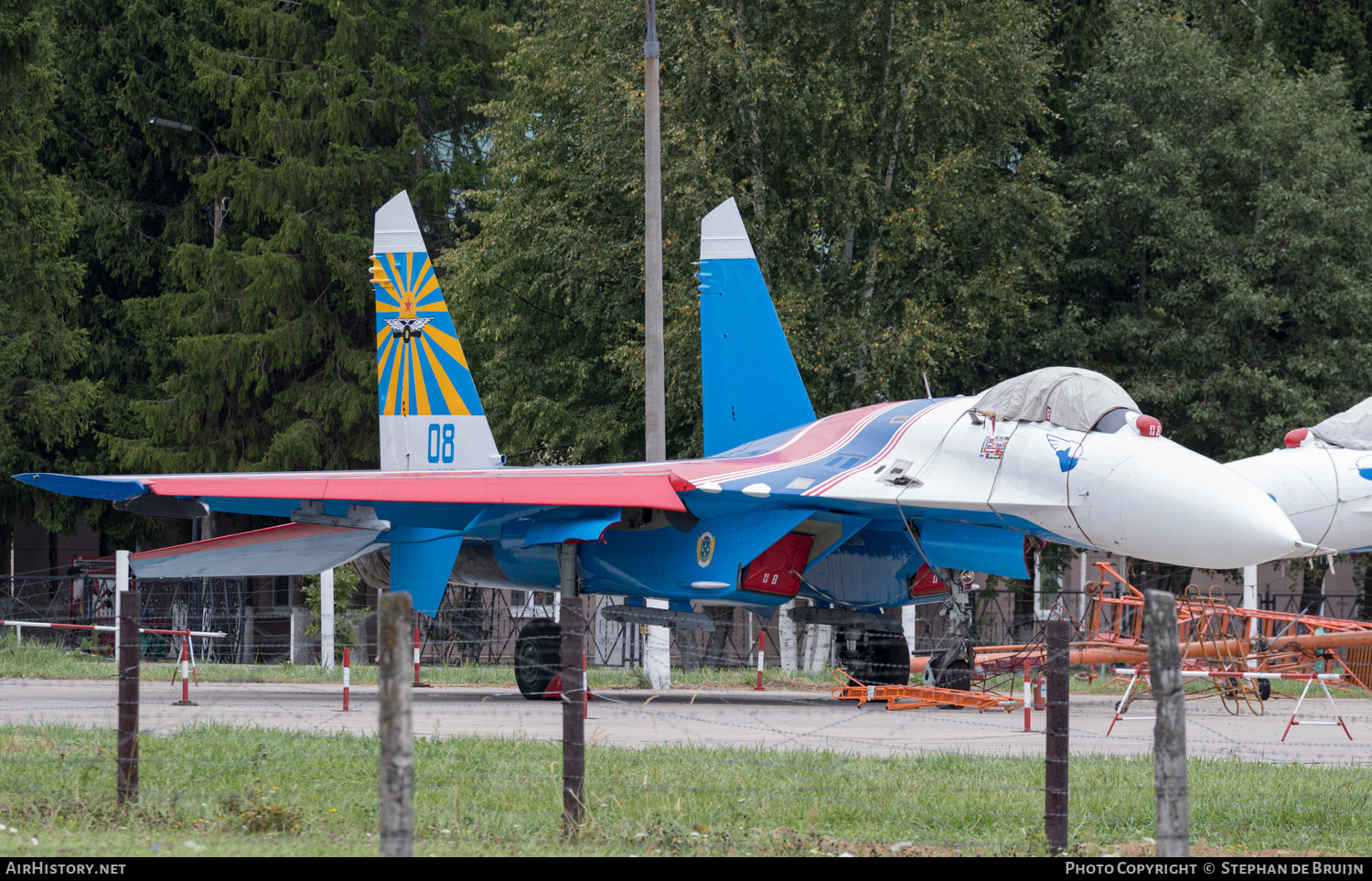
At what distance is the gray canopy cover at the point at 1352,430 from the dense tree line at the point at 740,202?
7.18m

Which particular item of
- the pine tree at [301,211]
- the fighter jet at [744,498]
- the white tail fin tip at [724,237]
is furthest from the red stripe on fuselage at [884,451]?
the pine tree at [301,211]

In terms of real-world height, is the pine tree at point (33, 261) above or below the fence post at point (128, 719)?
above

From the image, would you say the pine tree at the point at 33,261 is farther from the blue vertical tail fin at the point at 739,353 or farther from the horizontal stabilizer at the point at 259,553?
the blue vertical tail fin at the point at 739,353

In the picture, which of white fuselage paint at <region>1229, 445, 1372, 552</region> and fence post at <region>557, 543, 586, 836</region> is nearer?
fence post at <region>557, 543, 586, 836</region>

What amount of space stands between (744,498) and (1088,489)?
3288 millimetres

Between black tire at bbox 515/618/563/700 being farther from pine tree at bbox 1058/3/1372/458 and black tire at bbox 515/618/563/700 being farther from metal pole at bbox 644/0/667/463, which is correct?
pine tree at bbox 1058/3/1372/458

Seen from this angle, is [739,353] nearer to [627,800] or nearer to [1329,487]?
[1329,487]

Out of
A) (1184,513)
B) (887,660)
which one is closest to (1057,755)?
(1184,513)

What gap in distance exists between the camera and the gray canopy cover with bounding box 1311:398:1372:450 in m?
13.2

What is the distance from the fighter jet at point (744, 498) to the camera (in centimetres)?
1090

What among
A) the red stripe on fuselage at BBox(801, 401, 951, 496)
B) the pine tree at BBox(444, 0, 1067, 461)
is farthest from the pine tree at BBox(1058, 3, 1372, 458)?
the red stripe on fuselage at BBox(801, 401, 951, 496)

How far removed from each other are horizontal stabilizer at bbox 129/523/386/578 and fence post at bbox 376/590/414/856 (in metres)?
9.46

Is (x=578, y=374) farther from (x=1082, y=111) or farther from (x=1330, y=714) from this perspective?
(x=1330, y=714)
